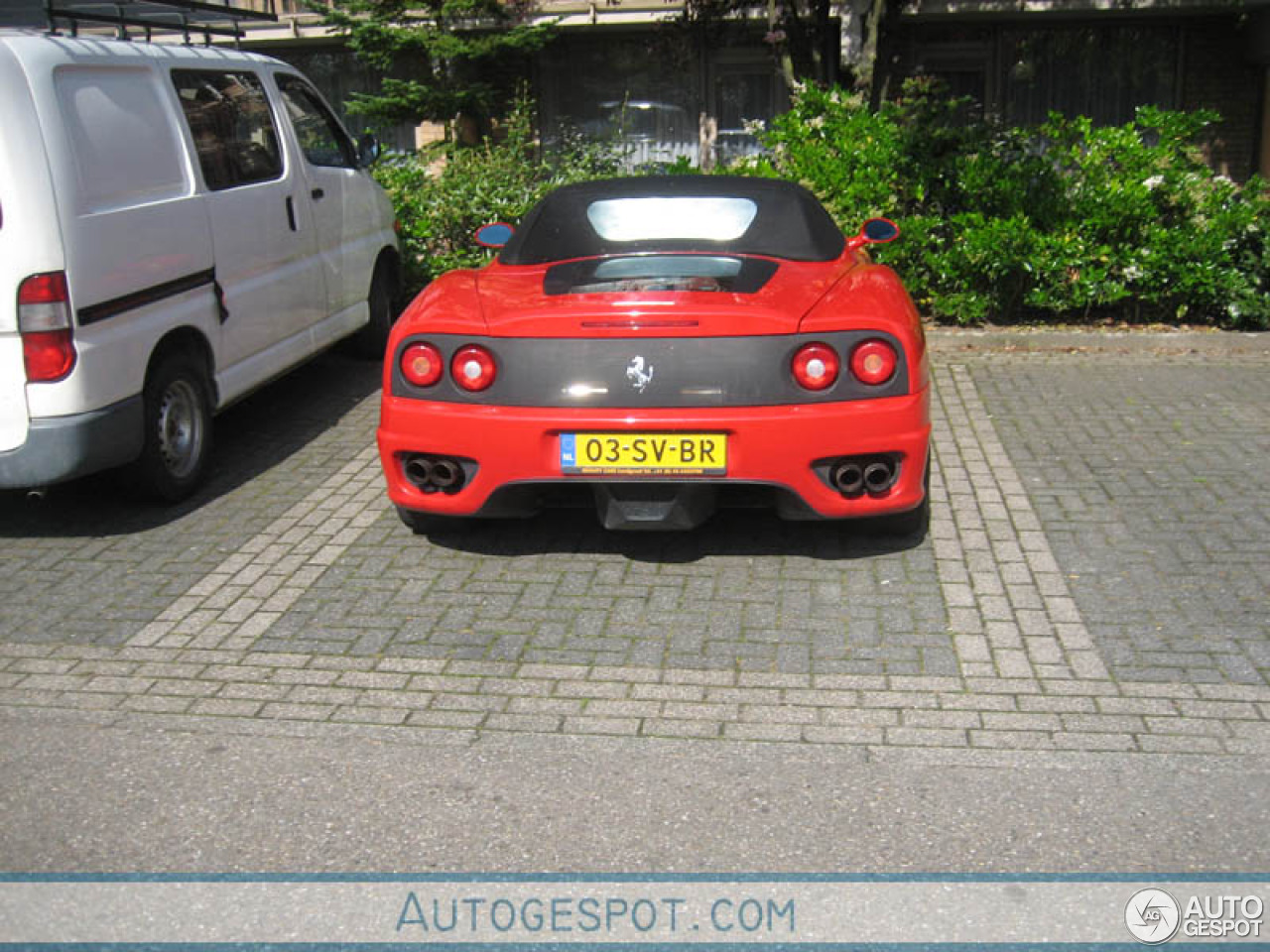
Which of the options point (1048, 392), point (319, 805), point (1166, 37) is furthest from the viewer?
point (1166, 37)

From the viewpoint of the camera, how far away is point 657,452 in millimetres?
4902

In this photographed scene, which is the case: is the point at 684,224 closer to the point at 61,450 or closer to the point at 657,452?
the point at 657,452

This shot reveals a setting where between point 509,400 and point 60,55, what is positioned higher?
point 60,55

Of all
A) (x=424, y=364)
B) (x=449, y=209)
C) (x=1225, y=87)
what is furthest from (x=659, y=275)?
(x=1225, y=87)

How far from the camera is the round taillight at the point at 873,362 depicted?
4.99 m

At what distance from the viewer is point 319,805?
3621 millimetres

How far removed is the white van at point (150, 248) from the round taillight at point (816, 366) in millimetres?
2898

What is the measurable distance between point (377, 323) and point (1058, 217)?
4720 millimetres

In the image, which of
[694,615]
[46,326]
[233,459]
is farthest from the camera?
[233,459]

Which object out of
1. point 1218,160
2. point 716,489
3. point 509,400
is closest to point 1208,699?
point 716,489

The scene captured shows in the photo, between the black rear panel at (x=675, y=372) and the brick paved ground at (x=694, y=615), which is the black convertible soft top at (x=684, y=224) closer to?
the black rear panel at (x=675, y=372)

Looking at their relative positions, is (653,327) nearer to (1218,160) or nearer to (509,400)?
(509,400)

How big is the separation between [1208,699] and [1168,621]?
626 mm

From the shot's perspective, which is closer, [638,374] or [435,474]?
[638,374]
